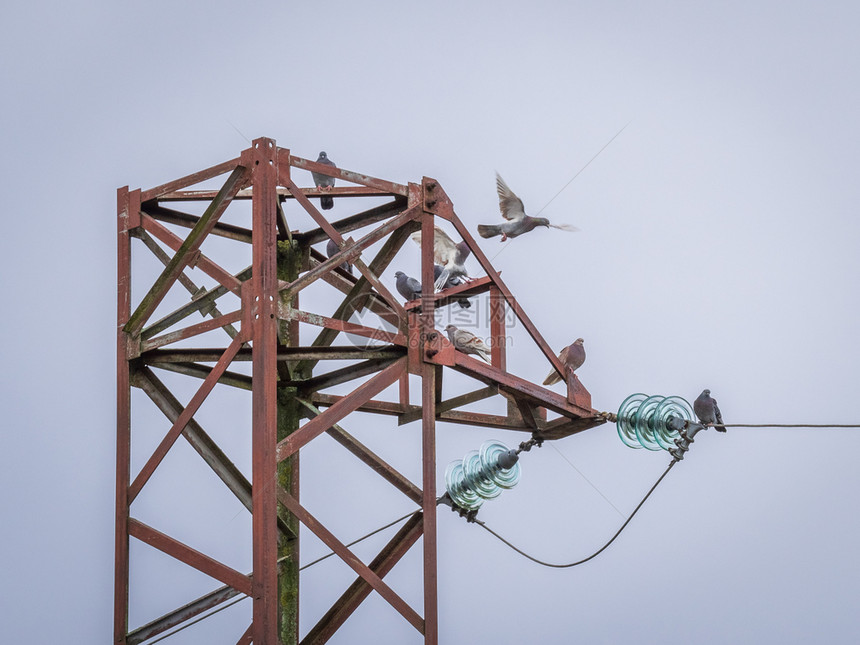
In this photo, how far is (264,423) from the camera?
8.79m

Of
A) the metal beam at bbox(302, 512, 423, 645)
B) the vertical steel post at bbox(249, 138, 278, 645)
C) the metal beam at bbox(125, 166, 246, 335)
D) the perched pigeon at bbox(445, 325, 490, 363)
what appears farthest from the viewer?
the perched pigeon at bbox(445, 325, 490, 363)

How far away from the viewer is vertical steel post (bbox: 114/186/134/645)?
1009 cm

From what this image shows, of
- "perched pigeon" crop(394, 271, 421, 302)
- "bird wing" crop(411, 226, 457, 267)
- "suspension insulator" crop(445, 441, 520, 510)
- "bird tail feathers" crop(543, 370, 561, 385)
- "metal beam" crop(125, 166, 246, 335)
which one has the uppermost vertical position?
"bird wing" crop(411, 226, 457, 267)

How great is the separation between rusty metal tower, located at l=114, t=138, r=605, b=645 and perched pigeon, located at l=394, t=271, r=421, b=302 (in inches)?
41.7

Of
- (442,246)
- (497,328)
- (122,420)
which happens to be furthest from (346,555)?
(442,246)

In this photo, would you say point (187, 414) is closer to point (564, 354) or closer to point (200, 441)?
point (200, 441)

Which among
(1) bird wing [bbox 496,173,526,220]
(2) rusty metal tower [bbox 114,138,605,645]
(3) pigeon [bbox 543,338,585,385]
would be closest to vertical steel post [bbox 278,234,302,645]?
(2) rusty metal tower [bbox 114,138,605,645]

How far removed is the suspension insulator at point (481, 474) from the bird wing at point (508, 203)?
3.00 meters

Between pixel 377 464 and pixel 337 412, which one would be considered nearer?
pixel 337 412

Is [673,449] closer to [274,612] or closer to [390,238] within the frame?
[390,238]

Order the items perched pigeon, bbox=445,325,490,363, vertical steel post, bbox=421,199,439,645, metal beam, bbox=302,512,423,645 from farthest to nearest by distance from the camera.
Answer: perched pigeon, bbox=445,325,490,363 → metal beam, bbox=302,512,423,645 → vertical steel post, bbox=421,199,439,645

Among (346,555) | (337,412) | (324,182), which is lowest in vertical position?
(346,555)

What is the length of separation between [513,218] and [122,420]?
5113mm

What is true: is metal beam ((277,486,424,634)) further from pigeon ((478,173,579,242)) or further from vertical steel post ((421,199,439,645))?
pigeon ((478,173,579,242))
